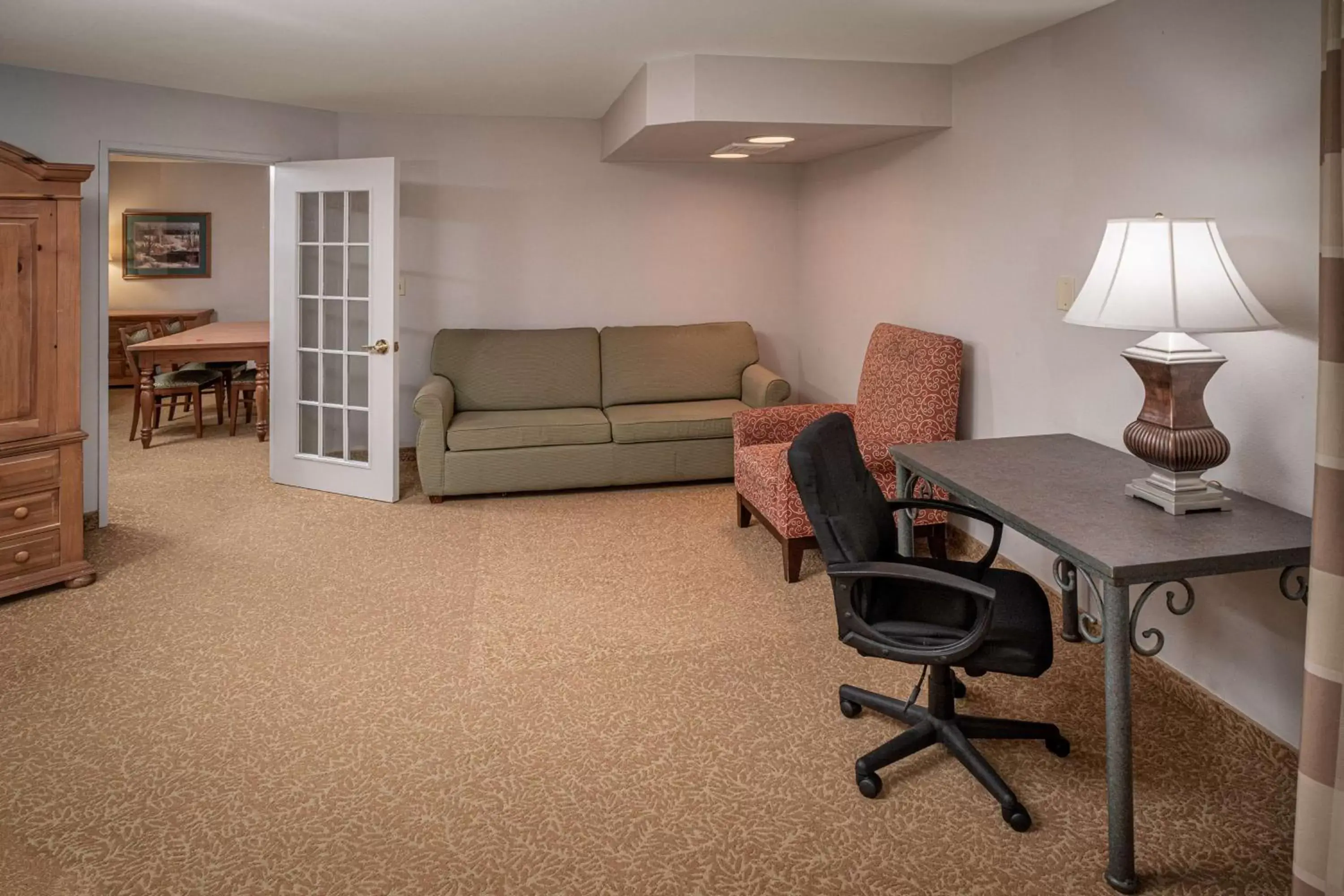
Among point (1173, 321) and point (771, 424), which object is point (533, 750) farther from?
point (771, 424)

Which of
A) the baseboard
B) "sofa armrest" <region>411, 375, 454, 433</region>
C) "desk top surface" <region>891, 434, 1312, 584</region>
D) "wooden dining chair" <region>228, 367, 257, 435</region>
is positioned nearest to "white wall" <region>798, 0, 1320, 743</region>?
the baseboard

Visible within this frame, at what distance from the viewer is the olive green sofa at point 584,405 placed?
5043 millimetres

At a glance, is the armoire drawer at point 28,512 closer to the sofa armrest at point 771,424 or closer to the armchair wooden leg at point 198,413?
the sofa armrest at point 771,424

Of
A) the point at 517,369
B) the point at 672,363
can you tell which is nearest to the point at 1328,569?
the point at 672,363

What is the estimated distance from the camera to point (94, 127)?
4418mm

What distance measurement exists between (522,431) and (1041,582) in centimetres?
272

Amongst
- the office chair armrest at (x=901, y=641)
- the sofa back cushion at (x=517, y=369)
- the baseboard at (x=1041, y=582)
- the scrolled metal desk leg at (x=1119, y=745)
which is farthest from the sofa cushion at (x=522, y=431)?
the scrolled metal desk leg at (x=1119, y=745)

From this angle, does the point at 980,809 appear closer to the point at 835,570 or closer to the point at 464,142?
the point at 835,570

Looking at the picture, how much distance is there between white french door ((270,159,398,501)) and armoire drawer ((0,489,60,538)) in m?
1.63

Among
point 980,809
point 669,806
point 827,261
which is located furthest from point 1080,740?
point 827,261

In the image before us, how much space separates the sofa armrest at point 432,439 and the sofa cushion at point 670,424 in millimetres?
915

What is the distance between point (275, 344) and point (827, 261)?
3.23 meters

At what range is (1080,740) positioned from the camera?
2590 mm

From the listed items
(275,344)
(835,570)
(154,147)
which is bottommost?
(835,570)
